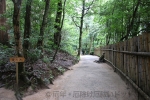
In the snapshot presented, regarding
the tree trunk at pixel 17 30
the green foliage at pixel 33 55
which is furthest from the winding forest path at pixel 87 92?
the green foliage at pixel 33 55

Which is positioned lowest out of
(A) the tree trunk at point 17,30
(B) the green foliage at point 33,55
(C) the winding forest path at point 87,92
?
(C) the winding forest path at point 87,92

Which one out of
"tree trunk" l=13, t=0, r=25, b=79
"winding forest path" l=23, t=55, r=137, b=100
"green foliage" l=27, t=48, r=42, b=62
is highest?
"tree trunk" l=13, t=0, r=25, b=79

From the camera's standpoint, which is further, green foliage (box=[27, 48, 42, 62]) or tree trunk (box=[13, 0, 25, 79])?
green foliage (box=[27, 48, 42, 62])

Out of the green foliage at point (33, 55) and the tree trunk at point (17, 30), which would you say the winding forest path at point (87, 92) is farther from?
the green foliage at point (33, 55)

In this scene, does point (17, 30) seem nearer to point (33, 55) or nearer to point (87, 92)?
point (33, 55)

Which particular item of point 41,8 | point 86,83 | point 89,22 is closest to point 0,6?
point 41,8

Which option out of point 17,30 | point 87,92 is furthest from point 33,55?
point 87,92

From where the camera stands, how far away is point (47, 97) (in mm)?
4891

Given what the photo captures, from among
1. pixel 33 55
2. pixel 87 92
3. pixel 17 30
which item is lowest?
pixel 87 92

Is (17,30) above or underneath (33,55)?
above

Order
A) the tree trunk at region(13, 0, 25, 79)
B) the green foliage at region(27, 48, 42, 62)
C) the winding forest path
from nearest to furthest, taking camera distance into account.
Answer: the winding forest path → the tree trunk at region(13, 0, 25, 79) → the green foliage at region(27, 48, 42, 62)

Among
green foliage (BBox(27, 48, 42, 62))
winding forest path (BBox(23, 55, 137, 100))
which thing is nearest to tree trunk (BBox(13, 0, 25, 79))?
winding forest path (BBox(23, 55, 137, 100))

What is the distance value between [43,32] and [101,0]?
13007 mm

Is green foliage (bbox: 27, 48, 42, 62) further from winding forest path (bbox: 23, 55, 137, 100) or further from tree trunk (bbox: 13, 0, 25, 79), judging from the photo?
winding forest path (bbox: 23, 55, 137, 100)
